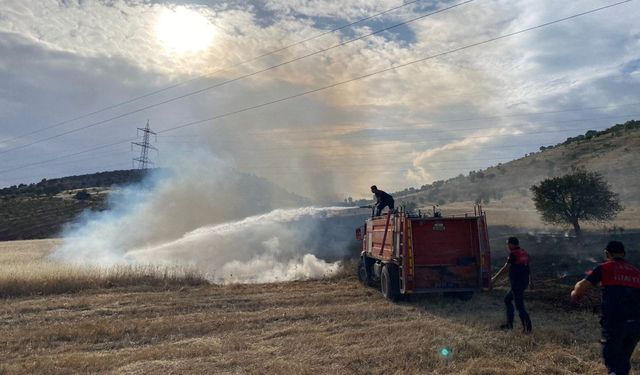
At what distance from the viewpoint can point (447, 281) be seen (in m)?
12.6

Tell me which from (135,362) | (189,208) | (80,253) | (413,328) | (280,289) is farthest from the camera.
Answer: (189,208)

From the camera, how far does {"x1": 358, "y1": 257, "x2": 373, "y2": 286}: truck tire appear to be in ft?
54.5

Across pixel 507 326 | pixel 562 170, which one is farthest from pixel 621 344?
pixel 562 170

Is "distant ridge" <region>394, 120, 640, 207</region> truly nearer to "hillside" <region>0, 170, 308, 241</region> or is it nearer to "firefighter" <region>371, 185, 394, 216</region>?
"hillside" <region>0, 170, 308, 241</region>

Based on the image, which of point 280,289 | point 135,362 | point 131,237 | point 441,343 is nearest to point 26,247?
point 131,237

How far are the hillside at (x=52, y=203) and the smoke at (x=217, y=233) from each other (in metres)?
1.45

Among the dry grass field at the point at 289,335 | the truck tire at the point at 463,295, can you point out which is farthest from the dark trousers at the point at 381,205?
the truck tire at the point at 463,295

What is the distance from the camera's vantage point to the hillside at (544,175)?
39156mm

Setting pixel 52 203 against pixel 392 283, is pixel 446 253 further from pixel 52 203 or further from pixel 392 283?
pixel 52 203

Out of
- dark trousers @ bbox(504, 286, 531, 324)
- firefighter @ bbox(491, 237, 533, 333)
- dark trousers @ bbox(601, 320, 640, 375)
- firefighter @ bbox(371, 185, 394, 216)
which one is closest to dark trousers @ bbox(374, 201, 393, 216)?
firefighter @ bbox(371, 185, 394, 216)

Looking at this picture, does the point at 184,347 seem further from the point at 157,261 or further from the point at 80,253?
the point at 80,253

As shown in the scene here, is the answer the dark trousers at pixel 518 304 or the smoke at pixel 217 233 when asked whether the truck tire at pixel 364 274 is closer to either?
the smoke at pixel 217 233

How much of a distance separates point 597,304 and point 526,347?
475 centimetres

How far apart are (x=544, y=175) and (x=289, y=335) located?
153 feet
